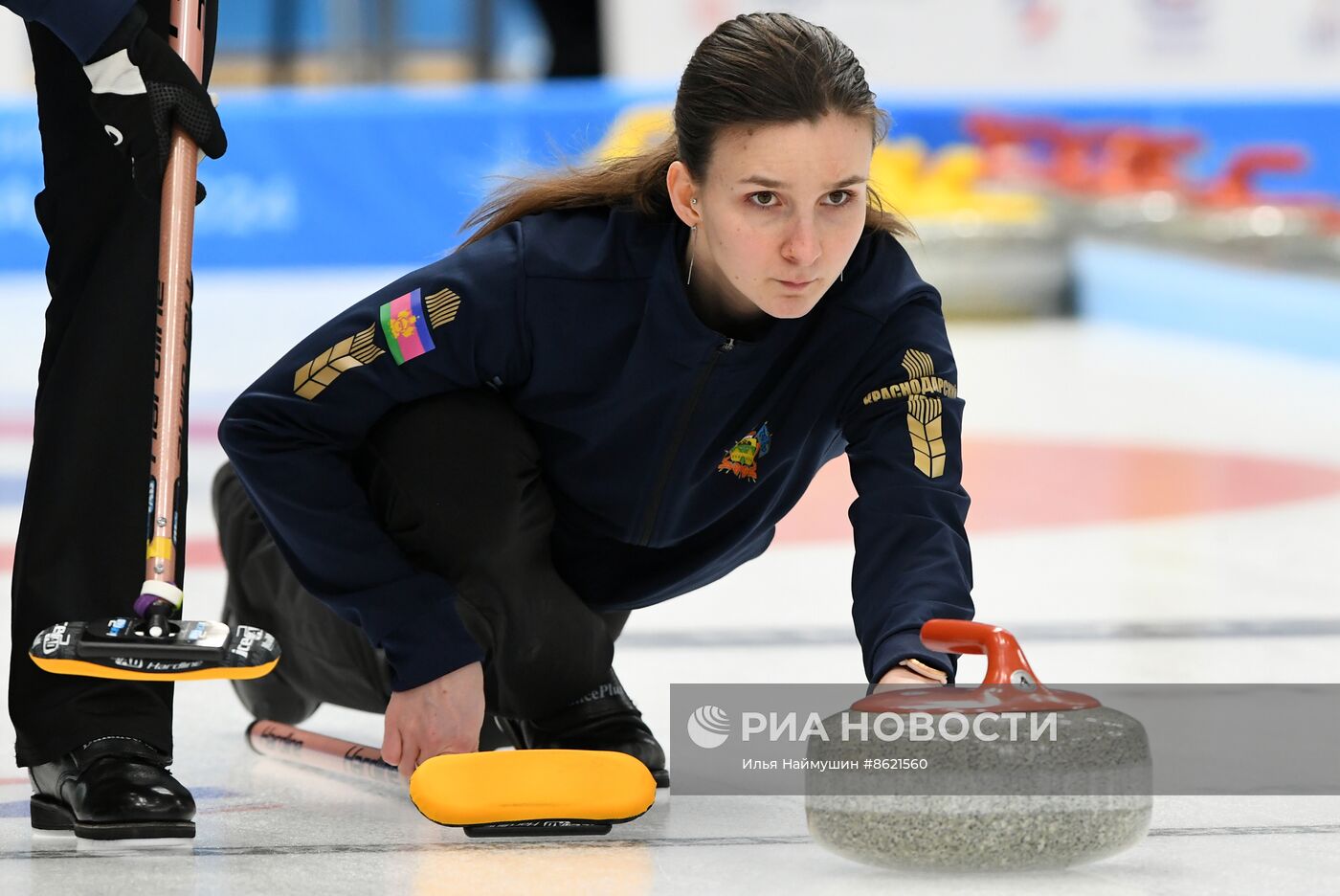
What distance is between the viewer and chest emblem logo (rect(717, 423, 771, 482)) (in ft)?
6.48

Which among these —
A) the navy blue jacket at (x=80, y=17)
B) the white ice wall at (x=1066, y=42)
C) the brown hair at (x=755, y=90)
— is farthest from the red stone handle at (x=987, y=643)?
the white ice wall at (x=1066, y=42)

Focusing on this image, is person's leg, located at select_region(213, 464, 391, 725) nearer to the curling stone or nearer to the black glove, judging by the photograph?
the black glove

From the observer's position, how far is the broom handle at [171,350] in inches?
67.9

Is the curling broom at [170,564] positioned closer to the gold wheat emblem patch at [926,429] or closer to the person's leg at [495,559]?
the person's leg at [495,559]

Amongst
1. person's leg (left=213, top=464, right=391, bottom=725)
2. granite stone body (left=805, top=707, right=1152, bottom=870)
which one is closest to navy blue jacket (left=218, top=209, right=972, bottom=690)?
person's leg (left=213, top=464, right=391, bottom=725)

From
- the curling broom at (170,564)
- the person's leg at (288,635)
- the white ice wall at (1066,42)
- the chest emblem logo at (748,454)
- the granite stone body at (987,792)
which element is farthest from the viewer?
the white ice wall at (1066,42)

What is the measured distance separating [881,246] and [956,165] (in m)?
8.50

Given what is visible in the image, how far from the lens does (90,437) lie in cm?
191

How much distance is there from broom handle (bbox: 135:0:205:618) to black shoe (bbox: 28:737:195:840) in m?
0.21

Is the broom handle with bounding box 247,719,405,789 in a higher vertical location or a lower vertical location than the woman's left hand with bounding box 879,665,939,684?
lower

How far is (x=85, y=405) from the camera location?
1.91 meters

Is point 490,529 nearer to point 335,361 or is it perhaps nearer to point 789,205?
point 335,361

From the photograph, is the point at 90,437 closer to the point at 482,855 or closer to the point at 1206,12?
the point at 482,855

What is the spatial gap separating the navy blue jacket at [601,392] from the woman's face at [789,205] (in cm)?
13
